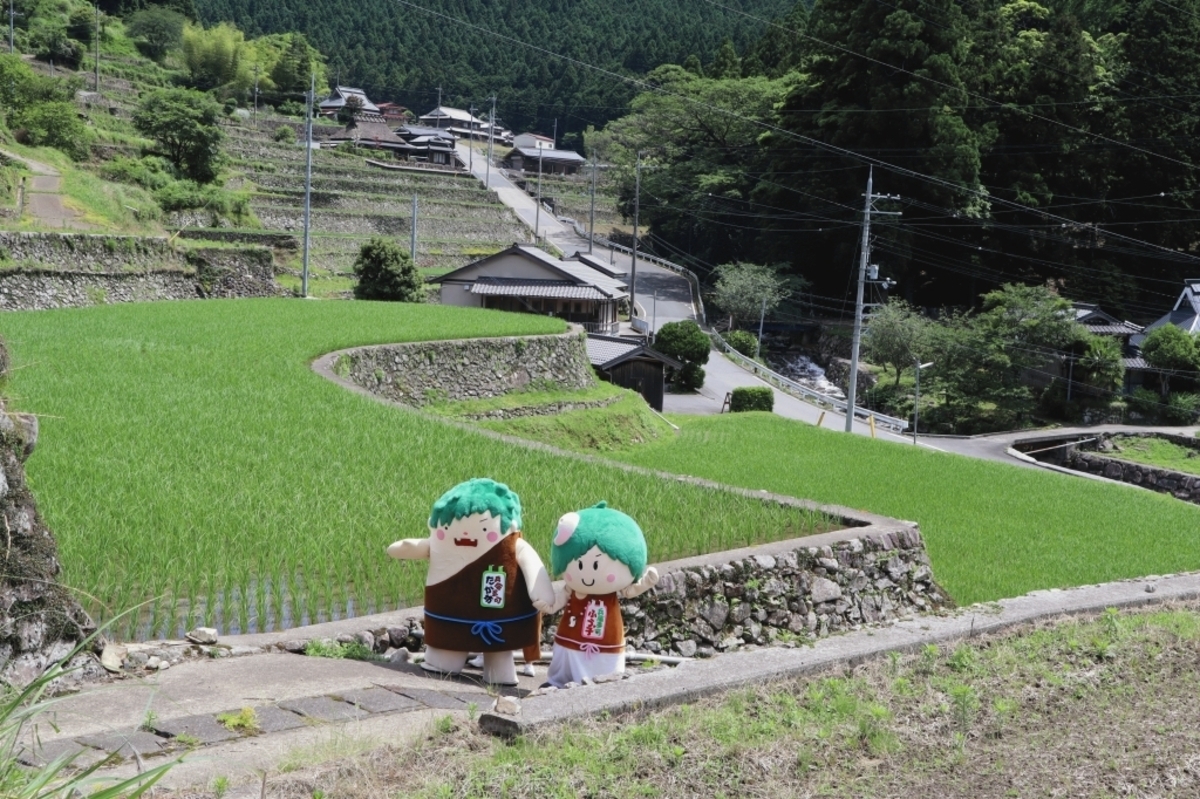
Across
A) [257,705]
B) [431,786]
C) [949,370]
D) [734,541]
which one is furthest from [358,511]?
[949,370]

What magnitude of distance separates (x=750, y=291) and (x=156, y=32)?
44.5 m

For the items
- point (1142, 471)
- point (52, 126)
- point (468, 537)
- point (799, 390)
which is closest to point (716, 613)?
point (468, 537)

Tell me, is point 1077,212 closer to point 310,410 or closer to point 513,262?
point 513,262

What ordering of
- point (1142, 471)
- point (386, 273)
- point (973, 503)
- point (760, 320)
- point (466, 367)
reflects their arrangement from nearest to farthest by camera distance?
1. point (973, 503)
2. point (466, 367)
3. point (1142, 471)
4. point (386, 273)
5. point (760, 320)

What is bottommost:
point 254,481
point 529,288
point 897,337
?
point 897,337

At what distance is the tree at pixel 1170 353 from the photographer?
37.0m

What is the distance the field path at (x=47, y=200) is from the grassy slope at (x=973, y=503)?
17339 millimetres

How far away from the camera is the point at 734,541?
8406mm

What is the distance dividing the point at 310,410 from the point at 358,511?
4.54 meters

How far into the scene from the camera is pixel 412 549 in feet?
19.4

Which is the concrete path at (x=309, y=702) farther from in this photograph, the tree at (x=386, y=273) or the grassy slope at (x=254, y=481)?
the tree at (x=386, y=273)

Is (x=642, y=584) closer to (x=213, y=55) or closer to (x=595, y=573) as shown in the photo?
(x=595, y=573)

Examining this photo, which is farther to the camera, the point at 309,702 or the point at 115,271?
the point at 115,271

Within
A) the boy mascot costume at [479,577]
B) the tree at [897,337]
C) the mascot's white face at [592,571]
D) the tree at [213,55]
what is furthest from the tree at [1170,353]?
the tree at [213,55]
